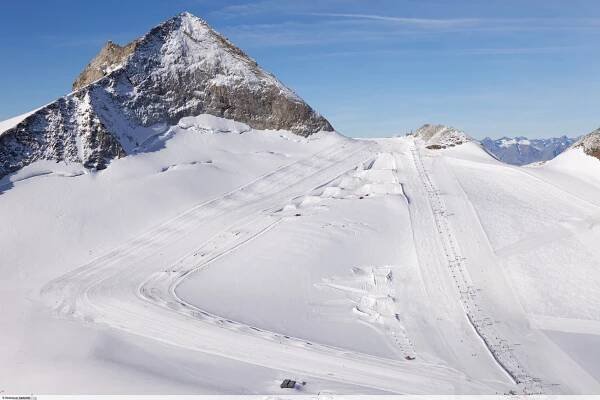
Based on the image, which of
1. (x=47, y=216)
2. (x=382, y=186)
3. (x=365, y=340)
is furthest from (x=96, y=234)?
(x=382, y=186)

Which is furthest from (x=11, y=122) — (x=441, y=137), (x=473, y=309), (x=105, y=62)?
(x=441, y=137)

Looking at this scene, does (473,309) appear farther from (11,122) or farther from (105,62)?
(105,62)

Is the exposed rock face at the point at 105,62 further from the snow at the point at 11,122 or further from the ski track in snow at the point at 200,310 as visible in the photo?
the ski track in snow at the point at 200,310

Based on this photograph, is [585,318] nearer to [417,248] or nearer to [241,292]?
[417,248]

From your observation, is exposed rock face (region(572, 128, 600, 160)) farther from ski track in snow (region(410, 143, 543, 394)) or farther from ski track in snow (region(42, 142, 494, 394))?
ski track in snow (region(42, 142, 494, 394))

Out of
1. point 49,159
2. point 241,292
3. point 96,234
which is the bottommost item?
point 241,292

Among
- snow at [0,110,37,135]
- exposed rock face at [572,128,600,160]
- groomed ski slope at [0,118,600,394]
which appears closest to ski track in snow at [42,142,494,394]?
groomed ski slope at [0,118,600,394]
